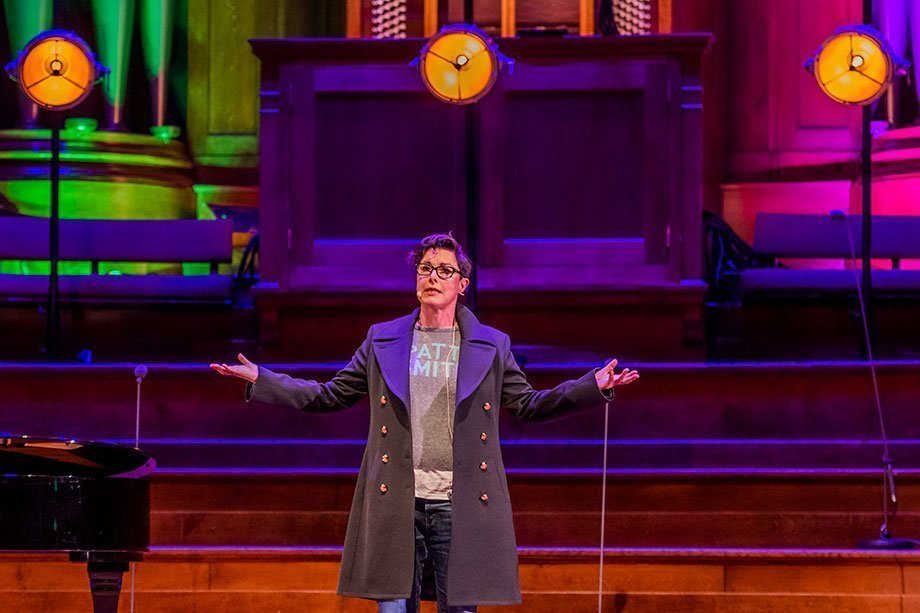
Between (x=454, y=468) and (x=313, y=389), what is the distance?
422 millimetres

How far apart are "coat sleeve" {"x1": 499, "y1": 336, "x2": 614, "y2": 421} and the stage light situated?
2.18 metres

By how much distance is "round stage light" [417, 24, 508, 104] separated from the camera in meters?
5.57

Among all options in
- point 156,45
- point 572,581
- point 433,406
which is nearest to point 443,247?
point 433,406

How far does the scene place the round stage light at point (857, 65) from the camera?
5664 mm

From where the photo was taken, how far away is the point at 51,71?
5926 millimetres

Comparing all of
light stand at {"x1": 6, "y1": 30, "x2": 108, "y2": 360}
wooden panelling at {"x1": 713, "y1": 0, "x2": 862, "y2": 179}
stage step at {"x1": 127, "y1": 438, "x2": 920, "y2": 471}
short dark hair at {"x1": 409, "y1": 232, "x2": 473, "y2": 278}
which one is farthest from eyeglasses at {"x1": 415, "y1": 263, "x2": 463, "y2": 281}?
wooden panelling at {"x1": 713, "y1": 0, "x2": 862, "y2": 179}

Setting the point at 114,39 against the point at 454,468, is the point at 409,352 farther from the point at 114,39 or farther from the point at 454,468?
the point at 114,39

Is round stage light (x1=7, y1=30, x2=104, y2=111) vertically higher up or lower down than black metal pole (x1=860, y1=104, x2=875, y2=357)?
higher up

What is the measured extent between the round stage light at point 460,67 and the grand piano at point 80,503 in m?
2.33

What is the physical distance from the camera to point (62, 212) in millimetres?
7832

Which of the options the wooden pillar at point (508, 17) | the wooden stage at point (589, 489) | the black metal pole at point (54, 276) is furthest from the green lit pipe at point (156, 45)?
the wooden stage at point (589, 489)

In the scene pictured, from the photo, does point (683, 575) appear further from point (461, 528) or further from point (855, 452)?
point (461, 528)

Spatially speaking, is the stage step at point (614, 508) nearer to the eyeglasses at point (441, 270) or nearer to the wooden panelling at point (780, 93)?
the eyeglasses at point (441, 270)

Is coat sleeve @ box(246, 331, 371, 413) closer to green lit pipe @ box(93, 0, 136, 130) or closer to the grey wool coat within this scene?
the grey wool coat
